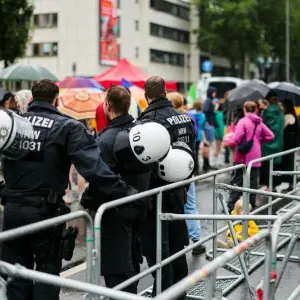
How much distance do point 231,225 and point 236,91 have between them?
A: 8639mm

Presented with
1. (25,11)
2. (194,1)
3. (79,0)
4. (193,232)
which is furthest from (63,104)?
(194,1)

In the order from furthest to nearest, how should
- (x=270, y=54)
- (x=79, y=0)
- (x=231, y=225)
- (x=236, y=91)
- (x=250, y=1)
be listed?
(x=270, y=54) → (x=250, y=1) → (x=79, y=0) → (x=236, y=91) → (x=231, y=225)

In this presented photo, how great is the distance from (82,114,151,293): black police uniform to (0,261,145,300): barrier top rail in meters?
1.65

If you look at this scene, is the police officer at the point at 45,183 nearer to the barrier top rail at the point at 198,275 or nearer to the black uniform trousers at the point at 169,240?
the black uniform trousers at the point at 169,240

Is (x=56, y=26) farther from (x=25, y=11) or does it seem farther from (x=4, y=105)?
(x=4, y=105)

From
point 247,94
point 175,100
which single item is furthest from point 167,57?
point 175,100

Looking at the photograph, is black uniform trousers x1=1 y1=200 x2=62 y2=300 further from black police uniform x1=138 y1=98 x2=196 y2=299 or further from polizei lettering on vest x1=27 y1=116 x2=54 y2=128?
black police uniform x1=138 y1=98 x2=196 y2=299

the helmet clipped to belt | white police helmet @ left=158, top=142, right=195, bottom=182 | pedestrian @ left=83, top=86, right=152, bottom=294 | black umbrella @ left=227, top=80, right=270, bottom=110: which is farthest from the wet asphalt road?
black umbrella @ left=227, top=80, right=270, bottom=110

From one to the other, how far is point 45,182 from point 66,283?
1804mm

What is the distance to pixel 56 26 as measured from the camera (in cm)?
5097

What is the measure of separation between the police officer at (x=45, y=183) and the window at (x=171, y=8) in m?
55.7

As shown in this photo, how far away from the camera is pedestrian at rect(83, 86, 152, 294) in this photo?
4.80 meters

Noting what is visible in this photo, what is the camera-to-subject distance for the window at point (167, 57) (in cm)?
5997

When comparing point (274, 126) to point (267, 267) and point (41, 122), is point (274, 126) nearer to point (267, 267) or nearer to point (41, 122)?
point (41, 122)
